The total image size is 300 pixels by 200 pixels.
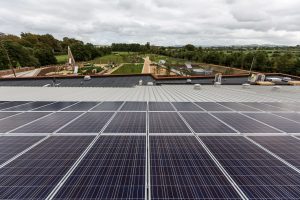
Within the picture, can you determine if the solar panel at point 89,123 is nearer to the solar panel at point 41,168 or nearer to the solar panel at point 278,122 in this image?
the solar panel at point 41,168

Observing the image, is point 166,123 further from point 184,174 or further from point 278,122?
point 278,122

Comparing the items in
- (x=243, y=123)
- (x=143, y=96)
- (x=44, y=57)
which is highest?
(x=44, y=57)

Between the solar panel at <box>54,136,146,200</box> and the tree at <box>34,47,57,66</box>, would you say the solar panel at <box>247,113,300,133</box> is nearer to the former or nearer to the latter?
the solar panel at <box>54,136,146,200</box>

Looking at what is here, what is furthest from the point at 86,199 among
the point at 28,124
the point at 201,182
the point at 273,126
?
the point at 273,126

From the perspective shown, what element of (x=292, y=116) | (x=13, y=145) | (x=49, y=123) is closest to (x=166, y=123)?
(x=49, y=123)

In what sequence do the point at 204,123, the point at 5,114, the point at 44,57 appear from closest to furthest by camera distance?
1. the point at 204,123
2. the point at 5,114
3. the point at 44,57

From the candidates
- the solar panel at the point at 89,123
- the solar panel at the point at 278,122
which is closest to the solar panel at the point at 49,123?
the solar panel at the point at 89,123

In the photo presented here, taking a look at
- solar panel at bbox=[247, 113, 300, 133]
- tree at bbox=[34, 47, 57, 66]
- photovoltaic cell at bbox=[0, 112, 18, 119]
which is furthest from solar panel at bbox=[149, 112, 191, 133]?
tree at bbox=[34, 47, 57, 66]
